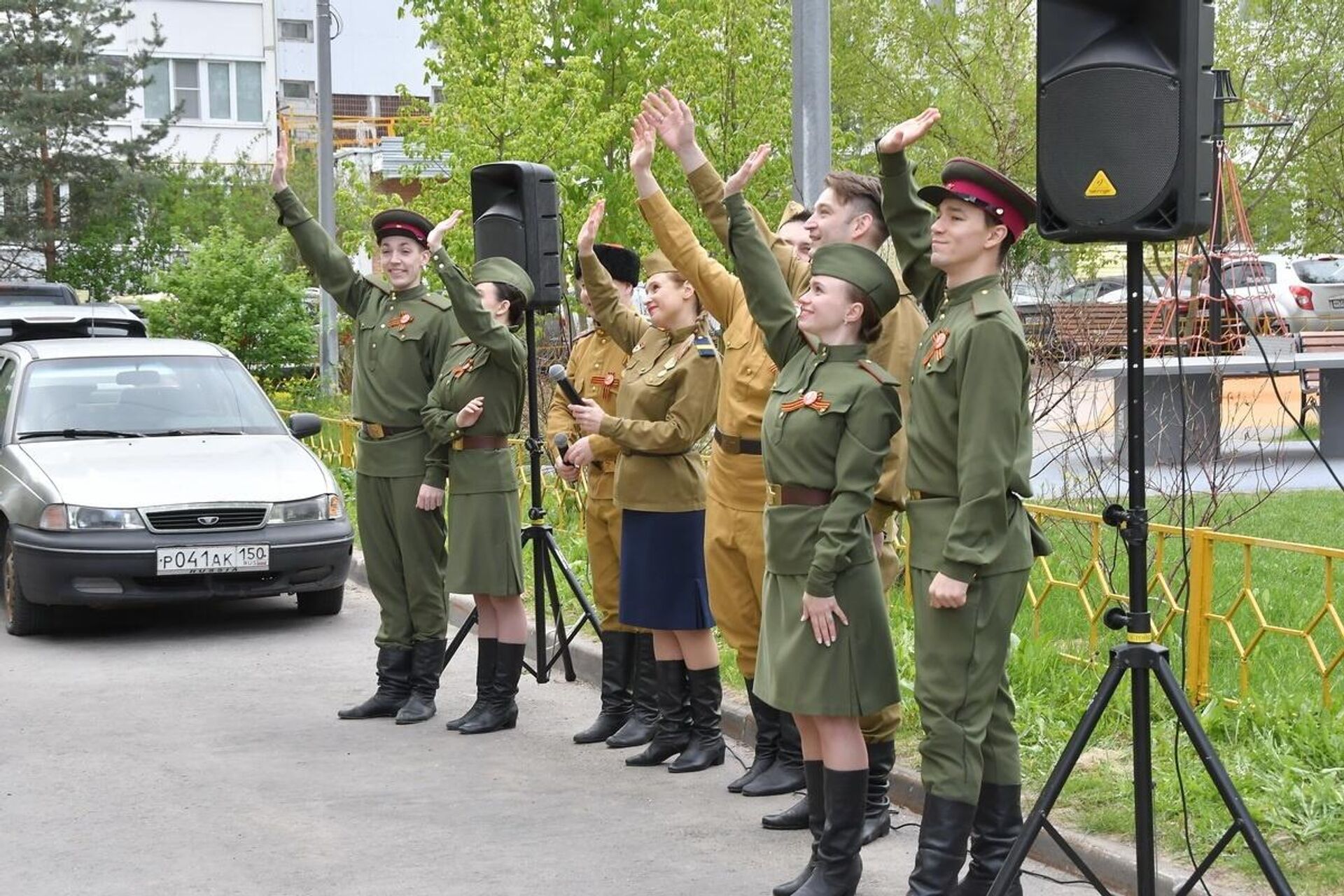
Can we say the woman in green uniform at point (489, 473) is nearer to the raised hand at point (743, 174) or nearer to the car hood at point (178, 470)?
the raised hand at point (743, 174)

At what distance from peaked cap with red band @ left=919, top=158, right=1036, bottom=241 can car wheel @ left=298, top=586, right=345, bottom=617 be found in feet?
21.2

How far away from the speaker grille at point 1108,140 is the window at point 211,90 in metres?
54.1

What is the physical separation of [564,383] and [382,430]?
58.7 inches

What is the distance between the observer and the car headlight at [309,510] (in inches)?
406

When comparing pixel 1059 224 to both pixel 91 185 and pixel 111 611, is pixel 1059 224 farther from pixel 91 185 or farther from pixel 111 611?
pixel 91 185

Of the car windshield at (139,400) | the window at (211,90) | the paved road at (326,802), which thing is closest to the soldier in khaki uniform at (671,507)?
the paved road at (326,802)

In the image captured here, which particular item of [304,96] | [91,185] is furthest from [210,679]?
[304,96]

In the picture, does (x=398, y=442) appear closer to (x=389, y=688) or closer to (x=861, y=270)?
(x=389, y=688)

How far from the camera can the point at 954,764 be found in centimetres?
512

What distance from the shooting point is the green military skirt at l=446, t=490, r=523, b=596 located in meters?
7.86

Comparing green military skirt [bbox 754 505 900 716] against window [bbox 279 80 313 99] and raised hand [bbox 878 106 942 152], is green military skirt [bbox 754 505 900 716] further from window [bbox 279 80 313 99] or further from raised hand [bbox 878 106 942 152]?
window [bbox 279 80 313 99]

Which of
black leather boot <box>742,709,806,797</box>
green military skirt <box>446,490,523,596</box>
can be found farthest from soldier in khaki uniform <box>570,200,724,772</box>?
green military skirt <box>446,490,523,596</box>

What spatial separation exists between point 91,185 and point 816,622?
33853 mm

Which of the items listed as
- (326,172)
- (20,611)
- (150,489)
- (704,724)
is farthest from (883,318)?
(326,172)
